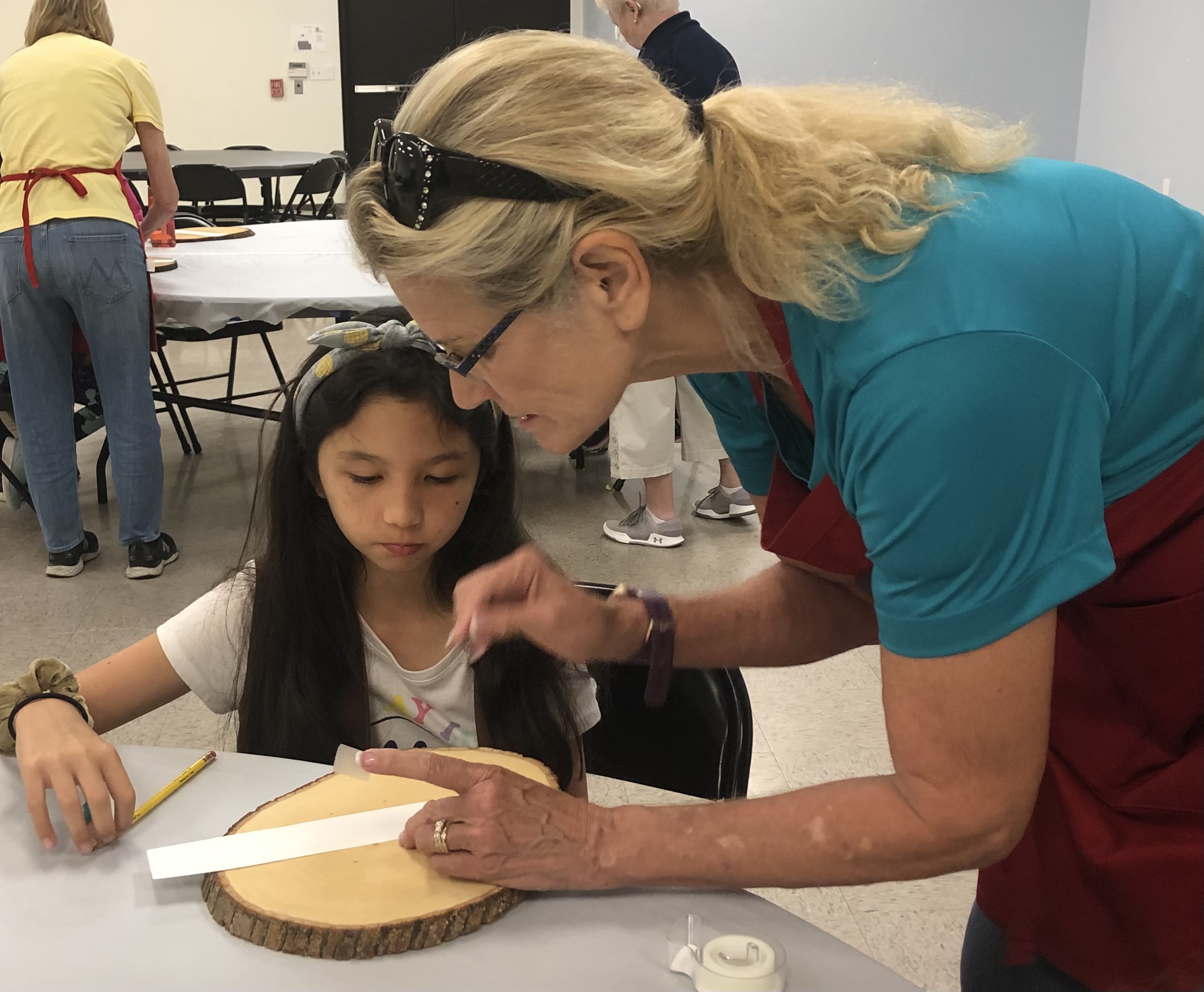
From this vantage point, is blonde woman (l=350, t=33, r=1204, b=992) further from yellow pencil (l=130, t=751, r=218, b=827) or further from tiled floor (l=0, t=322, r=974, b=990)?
tiled floor (l=0, t=322, r=974, b=990)

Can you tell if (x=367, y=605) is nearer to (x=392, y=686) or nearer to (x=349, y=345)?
(x=392, y=686)

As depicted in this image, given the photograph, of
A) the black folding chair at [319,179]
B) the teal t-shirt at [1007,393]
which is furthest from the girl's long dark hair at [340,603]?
the black folding chair at [319,179]

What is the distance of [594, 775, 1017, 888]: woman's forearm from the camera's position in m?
0.77

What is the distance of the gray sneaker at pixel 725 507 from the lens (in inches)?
151

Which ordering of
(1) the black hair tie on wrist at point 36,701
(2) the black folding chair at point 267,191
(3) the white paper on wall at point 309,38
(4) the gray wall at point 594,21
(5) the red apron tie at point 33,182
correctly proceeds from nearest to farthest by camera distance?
(1) the black hair tie on wrist at point 36,701
(5) the red apron tie at point 33,182
(2) the black folding chair at point 267,191
(4) the gray wall at point 594,21
(3) the white paper on wall at point 309,38

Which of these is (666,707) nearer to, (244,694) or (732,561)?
(244,694)

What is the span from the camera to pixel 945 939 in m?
1.91

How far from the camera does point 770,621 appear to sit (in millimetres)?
1127

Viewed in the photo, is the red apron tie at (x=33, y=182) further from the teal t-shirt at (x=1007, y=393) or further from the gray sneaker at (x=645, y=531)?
the teal t-shirt at (x=1007, y=393)

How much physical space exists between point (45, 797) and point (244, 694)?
0.37 meters

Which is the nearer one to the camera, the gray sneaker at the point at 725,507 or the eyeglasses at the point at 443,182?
the eyeglasses at the point at 443,182

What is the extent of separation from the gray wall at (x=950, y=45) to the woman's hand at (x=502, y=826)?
5075mm

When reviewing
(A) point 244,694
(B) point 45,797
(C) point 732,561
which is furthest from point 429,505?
(C) point 732,561

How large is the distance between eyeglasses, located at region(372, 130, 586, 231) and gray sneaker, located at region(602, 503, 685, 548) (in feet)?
9.12
